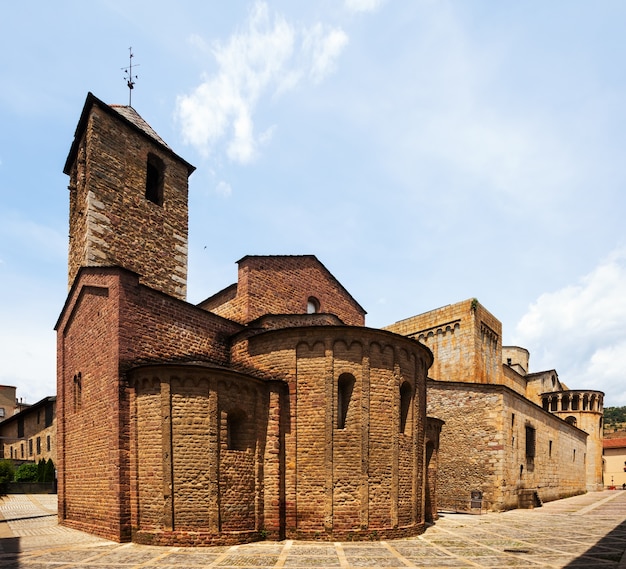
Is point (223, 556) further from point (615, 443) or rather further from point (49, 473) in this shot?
point (615, 443)

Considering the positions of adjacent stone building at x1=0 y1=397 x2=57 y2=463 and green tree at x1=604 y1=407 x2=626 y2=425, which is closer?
adjacent stone building at x1=0 y1=397 x2=57 y2=463

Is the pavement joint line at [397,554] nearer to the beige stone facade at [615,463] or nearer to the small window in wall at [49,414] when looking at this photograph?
the small window in wall at [49,414]

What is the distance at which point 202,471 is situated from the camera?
13.3 meters

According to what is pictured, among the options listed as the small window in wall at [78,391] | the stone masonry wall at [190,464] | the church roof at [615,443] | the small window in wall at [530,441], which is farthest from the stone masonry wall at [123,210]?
the church roof at [615,443]

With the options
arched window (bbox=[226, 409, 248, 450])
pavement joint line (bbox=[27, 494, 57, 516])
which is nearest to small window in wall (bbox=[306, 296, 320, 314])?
arched window (bbox=[226, 409, 248, 450])

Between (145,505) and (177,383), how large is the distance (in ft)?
10.8

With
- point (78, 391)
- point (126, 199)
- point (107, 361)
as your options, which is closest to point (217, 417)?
point (107, 361)

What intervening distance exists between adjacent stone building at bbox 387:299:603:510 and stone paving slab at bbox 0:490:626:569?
5.43m

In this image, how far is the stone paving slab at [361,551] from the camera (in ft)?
36.6

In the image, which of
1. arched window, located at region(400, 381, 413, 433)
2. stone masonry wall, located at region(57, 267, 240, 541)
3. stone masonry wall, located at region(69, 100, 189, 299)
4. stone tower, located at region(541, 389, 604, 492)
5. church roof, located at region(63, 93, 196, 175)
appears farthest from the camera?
stone tower, located at region(541, 389, 604, 492)

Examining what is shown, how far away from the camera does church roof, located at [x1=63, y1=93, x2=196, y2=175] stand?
1922 centimetres

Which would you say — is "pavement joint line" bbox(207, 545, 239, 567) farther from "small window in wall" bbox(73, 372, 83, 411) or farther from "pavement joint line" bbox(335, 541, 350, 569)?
"small window in wall" bbox(73, 372, 83, 411)

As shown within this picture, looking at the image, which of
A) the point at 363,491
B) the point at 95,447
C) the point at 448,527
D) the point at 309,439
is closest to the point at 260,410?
the point at 309,439

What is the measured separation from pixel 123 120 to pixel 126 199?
3188mm
